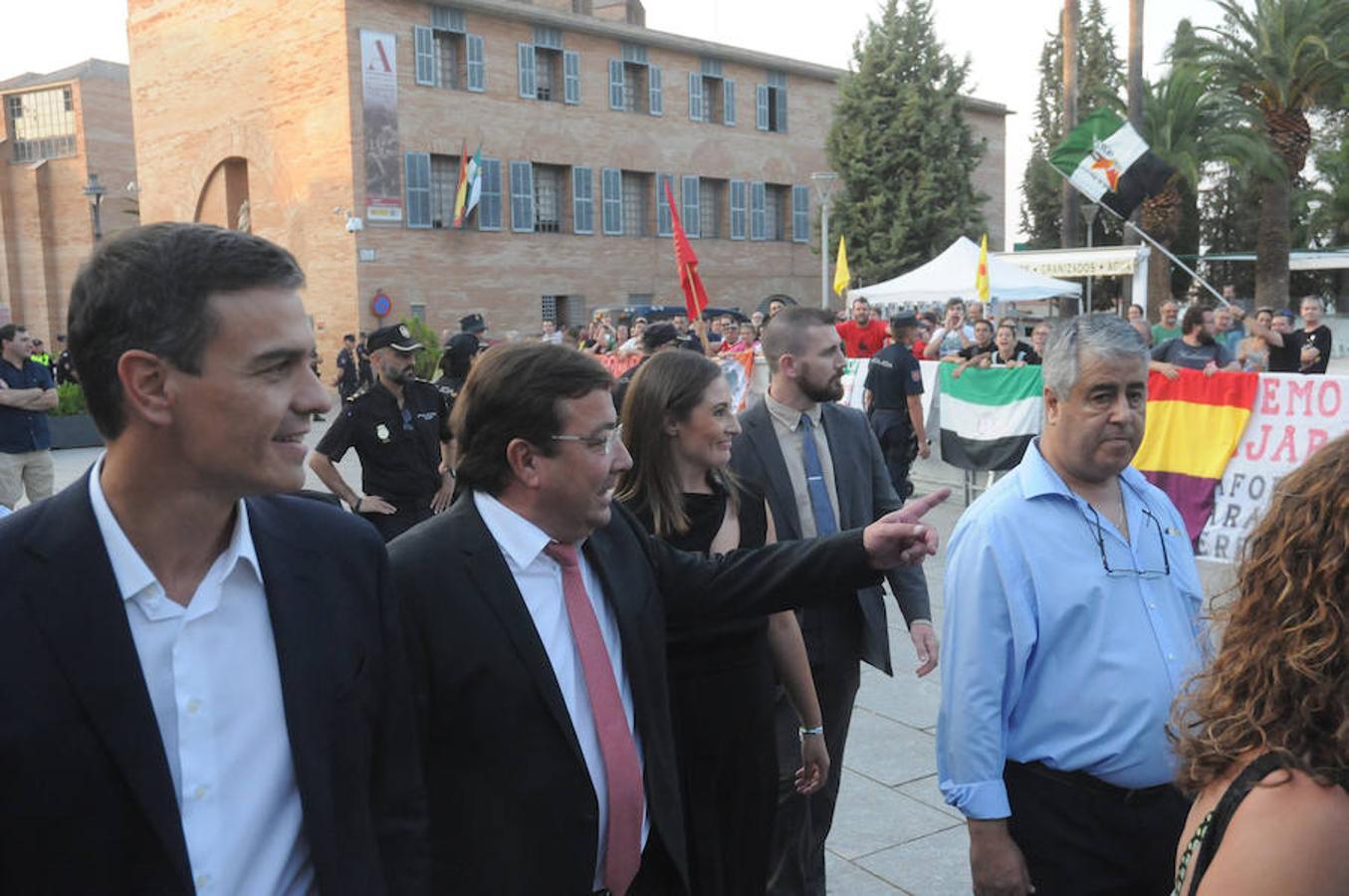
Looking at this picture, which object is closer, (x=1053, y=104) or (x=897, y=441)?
(x=897, y=441)

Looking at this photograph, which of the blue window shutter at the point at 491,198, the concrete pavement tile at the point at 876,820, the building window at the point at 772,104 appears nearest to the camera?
the concrete pavement tile at the point at 876,820

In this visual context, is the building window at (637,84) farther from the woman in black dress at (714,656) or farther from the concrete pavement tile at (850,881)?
the woman in black dress at (714,656)

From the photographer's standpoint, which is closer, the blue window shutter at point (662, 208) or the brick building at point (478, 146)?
the brick building at point (478, 146)

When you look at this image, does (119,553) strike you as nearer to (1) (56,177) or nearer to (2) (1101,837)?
(2) (1101,837)

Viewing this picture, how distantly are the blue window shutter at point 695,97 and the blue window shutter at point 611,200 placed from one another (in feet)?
13.1

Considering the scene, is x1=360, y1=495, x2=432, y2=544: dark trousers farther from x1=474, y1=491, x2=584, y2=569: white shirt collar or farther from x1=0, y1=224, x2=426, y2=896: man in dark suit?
x1=0, y1=224, x2=426, y2=896: man in dark suit

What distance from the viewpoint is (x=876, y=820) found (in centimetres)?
451

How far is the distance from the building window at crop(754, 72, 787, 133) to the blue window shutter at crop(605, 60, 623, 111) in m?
6.20

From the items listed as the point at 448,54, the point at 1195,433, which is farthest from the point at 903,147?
the point at 1195,433

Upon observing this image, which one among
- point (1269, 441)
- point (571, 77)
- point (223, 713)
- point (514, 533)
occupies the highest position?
point (571, 77)

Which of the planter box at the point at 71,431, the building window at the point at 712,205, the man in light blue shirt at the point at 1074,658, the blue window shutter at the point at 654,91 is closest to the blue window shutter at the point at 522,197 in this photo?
the blue window shutter at the point at 654,91

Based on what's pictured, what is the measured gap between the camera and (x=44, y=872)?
4.92ft

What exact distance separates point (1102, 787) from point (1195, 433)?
6885 millimetres

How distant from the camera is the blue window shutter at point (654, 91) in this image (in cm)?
3872
